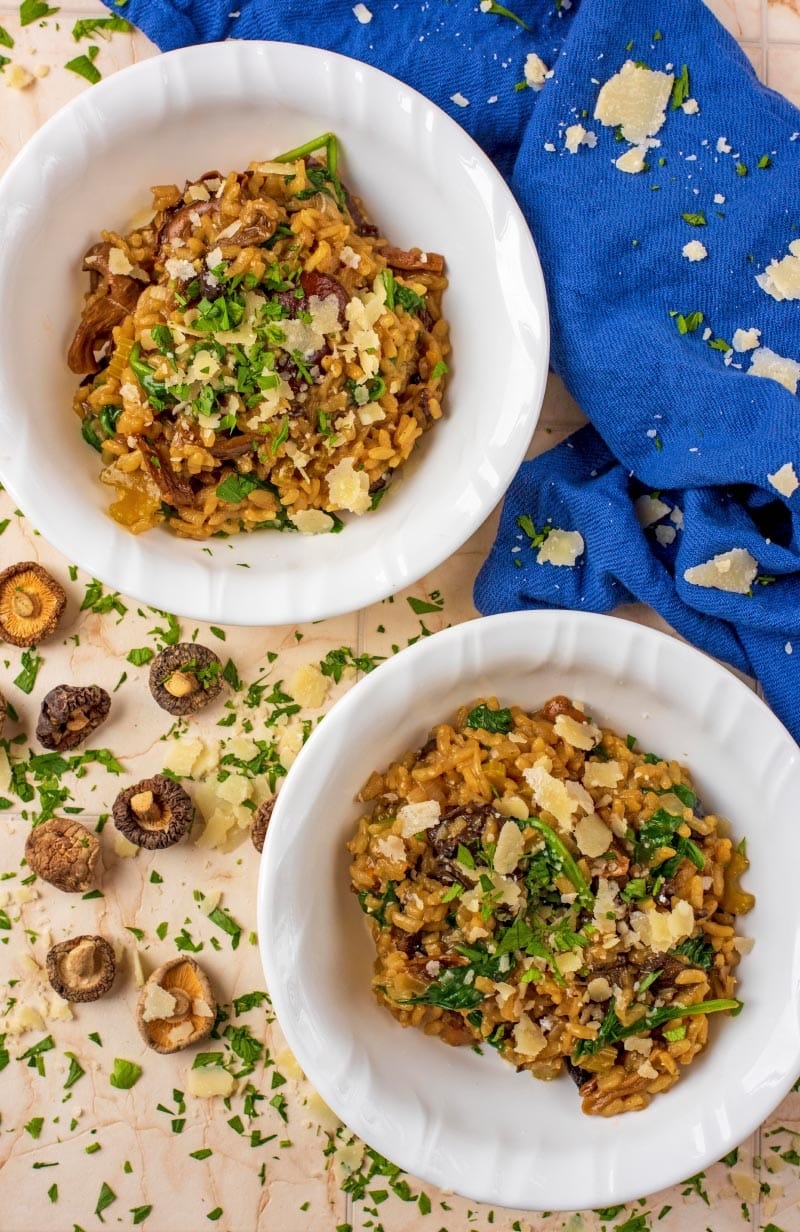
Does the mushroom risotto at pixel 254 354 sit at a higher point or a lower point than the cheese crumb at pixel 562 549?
higher

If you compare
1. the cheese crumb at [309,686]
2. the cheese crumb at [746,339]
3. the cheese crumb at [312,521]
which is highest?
the cheese crumb at [746,339]

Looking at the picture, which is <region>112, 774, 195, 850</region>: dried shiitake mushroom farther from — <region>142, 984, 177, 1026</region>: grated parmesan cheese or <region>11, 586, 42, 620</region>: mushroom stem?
<region>11, 586, 42, 620</region>: mushroom stem

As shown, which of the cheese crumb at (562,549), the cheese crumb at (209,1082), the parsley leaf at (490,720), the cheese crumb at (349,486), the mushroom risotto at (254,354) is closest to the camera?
the mushroom risotto at (254,354)

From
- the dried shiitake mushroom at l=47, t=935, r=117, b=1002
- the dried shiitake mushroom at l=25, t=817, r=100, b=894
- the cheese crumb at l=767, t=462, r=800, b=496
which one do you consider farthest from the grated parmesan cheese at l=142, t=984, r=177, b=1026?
the cheese crumb at l=767, t=462, r=800, b=496

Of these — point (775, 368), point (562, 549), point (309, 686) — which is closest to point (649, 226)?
point (775, 368)

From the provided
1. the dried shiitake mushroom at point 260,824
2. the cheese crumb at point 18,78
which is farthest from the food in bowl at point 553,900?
the cheese crumb at point 18,78

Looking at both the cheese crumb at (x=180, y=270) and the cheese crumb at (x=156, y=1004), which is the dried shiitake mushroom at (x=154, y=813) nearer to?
the cheese crumb at (x=156, y=1004)

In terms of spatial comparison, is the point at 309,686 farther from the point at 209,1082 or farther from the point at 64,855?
the point at 209,1082
